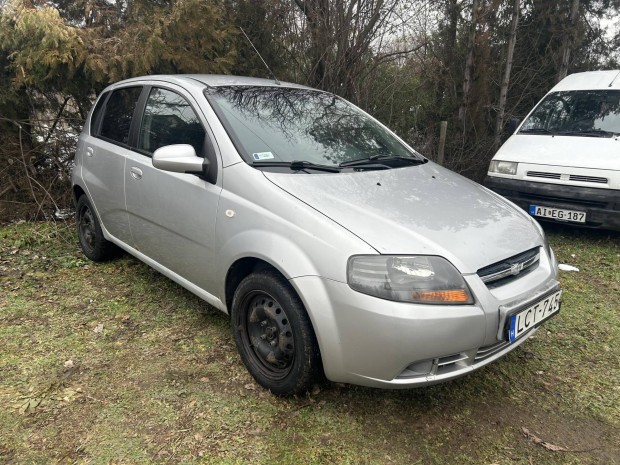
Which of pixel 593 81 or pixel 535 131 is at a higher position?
pixel 593 81

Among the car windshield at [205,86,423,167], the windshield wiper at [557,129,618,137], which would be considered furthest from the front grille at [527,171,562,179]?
the car windshield at [205,86,423,167]

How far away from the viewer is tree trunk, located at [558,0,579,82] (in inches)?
354

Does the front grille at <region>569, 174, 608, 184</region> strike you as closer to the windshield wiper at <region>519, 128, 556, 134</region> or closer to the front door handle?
the windshield wiper at <region>519, 128, 556, 134</region>

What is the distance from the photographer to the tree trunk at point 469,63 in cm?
778

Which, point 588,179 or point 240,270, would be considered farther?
point 588,179

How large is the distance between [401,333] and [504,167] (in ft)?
13.5

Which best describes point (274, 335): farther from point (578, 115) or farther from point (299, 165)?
point (578, 115)

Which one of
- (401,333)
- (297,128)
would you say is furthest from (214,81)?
(401,333)

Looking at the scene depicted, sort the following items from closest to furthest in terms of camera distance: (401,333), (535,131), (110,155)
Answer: (401,333) < (110,155) < (535,131)

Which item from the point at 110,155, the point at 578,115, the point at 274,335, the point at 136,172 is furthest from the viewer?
the point at 578,115

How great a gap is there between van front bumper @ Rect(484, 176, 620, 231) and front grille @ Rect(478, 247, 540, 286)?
286cm

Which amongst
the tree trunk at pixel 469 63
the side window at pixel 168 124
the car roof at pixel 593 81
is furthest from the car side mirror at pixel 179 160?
the tree trunk at pixel 469 63

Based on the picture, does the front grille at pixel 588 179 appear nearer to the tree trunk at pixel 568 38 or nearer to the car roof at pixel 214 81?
the car roof at pixel 214 81

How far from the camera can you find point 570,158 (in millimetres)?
5035
